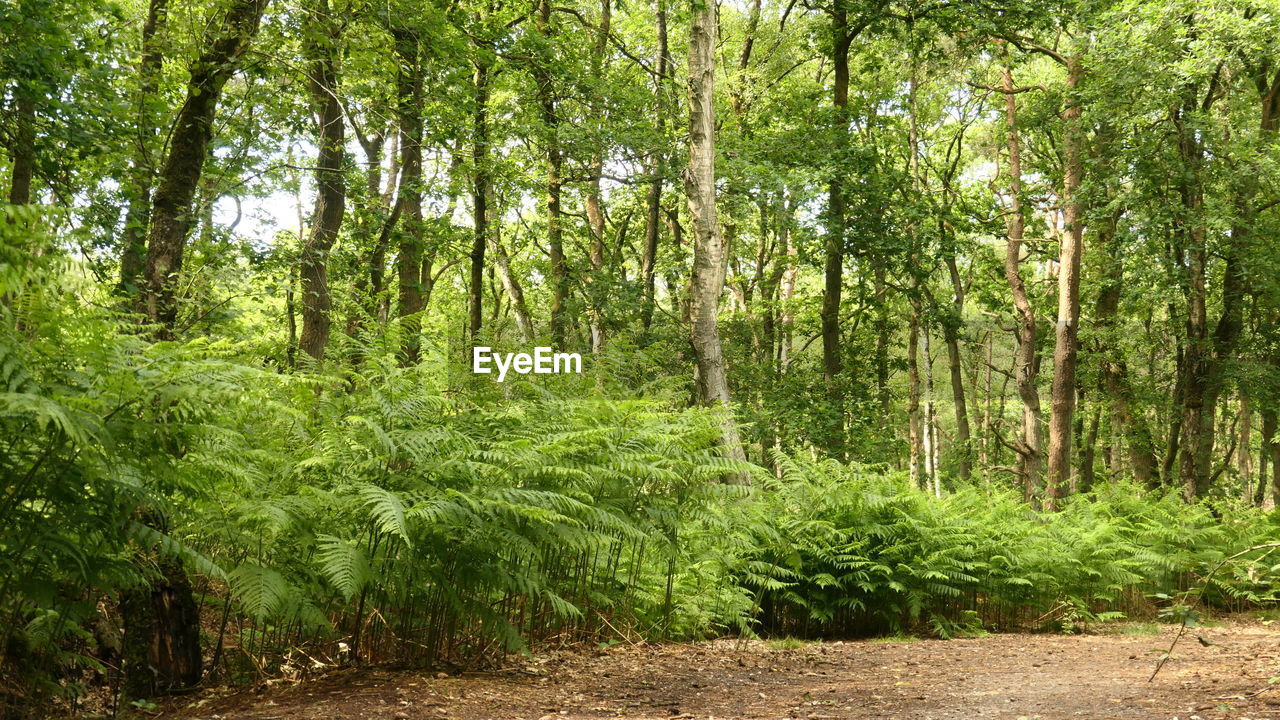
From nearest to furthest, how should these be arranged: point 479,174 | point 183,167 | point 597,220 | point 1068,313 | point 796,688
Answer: point 796,688, point 183,167, point 479,174, point 1068,313, point 597,220

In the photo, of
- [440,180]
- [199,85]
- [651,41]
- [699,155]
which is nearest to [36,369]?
[199,85]

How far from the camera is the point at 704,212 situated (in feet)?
36.2

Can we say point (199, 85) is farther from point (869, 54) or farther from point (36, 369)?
point (869, 54)

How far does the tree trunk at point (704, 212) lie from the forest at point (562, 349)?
0.05 meters

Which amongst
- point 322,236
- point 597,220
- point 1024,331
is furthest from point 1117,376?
point 322,236

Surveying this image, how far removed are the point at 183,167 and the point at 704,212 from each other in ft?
20.0

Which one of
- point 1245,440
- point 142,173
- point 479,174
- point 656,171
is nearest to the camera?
point 142,173

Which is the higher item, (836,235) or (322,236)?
(836,235)

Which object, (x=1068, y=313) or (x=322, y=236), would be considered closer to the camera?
(x=322, y=236)

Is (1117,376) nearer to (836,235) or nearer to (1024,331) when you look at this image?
(1024,331)

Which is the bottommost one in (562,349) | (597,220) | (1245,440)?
(1245,440)

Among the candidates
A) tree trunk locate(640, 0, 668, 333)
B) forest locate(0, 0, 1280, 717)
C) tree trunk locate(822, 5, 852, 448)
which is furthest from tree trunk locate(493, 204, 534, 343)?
tree trunk locate(822, 5, 852, 448)

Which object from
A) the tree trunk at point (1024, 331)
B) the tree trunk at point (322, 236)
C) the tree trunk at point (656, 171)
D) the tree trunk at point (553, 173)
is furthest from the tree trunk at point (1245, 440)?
the tree trunk at point (322, 236)

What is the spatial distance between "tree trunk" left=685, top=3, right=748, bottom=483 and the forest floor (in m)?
4.41
